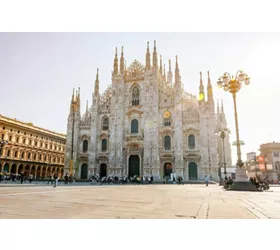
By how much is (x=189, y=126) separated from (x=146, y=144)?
6.93 metres

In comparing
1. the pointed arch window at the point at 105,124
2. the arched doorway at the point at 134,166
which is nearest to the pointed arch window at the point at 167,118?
the arched doorway at the point at 134,166

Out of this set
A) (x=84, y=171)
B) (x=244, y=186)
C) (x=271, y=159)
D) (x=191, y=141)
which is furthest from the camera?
(x=271, y=159)

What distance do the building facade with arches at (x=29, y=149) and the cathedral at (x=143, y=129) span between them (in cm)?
1094

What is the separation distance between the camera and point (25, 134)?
1718 inches

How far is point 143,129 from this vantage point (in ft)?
115

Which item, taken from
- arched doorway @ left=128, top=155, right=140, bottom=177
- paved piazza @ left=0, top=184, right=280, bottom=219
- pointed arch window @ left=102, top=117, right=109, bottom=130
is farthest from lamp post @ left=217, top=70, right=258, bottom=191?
pointed arch window @ left=102, top=117, right=109, bottom=130

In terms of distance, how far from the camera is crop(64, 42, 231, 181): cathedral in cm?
3247

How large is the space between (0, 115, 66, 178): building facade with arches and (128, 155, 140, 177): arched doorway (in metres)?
16.7

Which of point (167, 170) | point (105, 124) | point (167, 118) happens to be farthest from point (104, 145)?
point (167, 118)

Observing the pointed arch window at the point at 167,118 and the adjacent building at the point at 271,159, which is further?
the adjacent building at the point at 271,159

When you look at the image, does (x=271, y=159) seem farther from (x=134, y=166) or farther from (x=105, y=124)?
(x=105, y=124)

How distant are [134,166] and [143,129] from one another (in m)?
5.94

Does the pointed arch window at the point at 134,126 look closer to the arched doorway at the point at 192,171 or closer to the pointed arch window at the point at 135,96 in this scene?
the pointed arch window at the point at 135,96

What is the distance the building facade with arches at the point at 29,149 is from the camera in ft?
130
